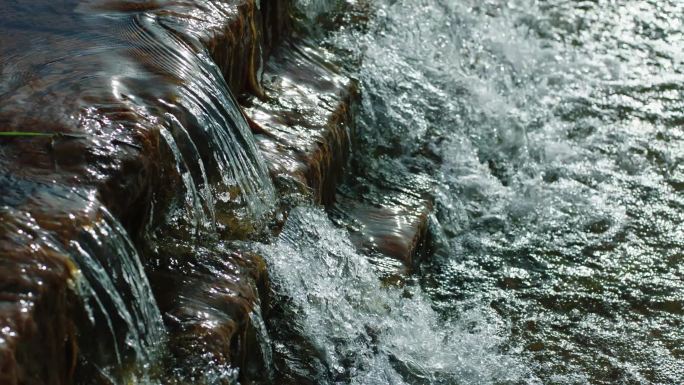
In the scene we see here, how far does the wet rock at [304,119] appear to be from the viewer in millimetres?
4590

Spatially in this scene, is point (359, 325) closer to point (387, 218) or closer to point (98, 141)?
point (387, 218)

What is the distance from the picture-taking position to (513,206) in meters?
5.65

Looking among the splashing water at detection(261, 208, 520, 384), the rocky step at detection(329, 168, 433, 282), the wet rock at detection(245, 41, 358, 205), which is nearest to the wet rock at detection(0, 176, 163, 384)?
the splashing water at detection(261, 208, 520, 384)

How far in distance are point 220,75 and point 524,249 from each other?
184 centimetres

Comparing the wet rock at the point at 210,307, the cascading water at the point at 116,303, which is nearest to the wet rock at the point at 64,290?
the cascading water at the point at 116,303

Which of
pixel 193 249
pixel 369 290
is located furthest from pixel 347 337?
pixel 193 249

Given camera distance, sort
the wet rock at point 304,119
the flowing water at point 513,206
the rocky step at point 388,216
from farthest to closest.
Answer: the rocky step at point 388,216, the wet rock at point 304,119, the flowing water at point 513,206

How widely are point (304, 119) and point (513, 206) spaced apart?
132 cm

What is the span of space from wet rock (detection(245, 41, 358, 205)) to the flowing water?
9.5 inches

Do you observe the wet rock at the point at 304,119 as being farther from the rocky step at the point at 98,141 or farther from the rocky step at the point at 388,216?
the rocky step at the point at 98,141

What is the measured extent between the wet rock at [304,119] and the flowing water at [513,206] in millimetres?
240

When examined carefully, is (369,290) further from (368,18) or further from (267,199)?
(368,18)

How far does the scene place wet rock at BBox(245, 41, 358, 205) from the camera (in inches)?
181

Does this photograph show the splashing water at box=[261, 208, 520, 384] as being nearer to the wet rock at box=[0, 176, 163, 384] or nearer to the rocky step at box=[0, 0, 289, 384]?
the rocky step at box=[0, 0, 289, 384]
